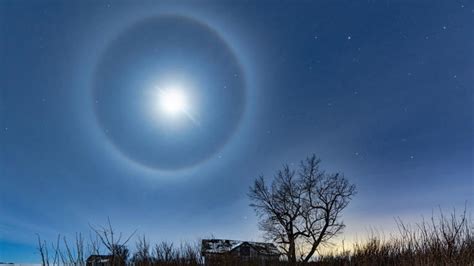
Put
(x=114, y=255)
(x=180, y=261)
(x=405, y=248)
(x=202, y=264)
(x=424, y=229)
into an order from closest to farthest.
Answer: (x=114, y=255), (x=424, y=229), (x=405, y=248), (x=180, y=261), (x=202, y=264)

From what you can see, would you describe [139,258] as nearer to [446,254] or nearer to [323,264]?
[323,264]

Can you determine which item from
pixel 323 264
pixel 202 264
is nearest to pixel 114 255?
pixel 202 264

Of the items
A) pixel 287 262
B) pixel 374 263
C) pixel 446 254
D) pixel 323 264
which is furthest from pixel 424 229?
pixel 287 262

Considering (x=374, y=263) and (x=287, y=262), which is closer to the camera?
(x=374, y=263)

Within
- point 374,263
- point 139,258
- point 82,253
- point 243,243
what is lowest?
point 243,243

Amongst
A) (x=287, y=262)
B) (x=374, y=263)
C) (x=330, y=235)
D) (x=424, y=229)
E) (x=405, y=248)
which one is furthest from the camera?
(x=330, y=235)

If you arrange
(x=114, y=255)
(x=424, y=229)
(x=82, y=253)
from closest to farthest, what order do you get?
(x=82, y=253), (x=114, y=255), (x=424, y=229)

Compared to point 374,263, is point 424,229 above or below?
above

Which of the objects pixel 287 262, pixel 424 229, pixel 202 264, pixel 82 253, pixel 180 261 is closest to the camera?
pixel 82 253

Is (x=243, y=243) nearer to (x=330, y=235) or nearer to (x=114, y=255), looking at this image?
(x=330, y=235)
